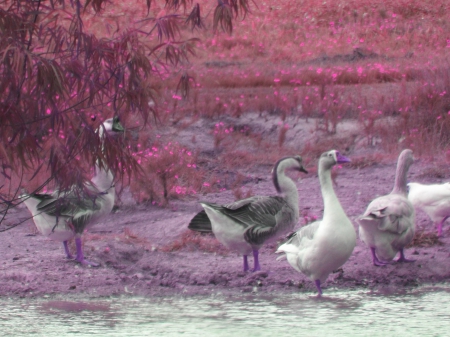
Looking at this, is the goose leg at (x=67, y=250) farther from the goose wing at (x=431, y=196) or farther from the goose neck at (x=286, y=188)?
the goose wing at (x=431, y=196)

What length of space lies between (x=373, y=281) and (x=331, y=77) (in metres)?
9.74

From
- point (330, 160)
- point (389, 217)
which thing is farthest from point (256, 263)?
point (389, 217)

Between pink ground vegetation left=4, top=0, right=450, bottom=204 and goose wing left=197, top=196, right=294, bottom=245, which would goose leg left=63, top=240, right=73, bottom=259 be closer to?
pink ground vegetation left=4, top=0, right=450, bottom=204

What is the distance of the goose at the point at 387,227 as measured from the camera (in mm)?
8859

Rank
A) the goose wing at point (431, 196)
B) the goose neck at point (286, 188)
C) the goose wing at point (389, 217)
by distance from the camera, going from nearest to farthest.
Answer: the goose wing at point (389, 217) → the goose neck at point (286, 188) → the goose wing at point (431, 196)

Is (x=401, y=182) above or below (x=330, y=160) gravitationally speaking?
below

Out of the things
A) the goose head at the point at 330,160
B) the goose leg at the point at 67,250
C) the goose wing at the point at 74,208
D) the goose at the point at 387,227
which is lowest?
the goose leg at the point at 67,250

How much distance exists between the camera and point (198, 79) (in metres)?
19.3

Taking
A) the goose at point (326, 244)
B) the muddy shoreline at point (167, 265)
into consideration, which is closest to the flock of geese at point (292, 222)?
the goose at point (326, 244)

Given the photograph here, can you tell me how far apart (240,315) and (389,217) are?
7.24 feet

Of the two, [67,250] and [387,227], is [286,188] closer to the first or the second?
[387,227]

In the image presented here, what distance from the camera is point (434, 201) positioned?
A: 1001 cm

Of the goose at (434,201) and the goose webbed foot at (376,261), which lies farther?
the goose at (434,201)

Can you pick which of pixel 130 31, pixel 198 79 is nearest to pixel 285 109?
pixel 198 79
